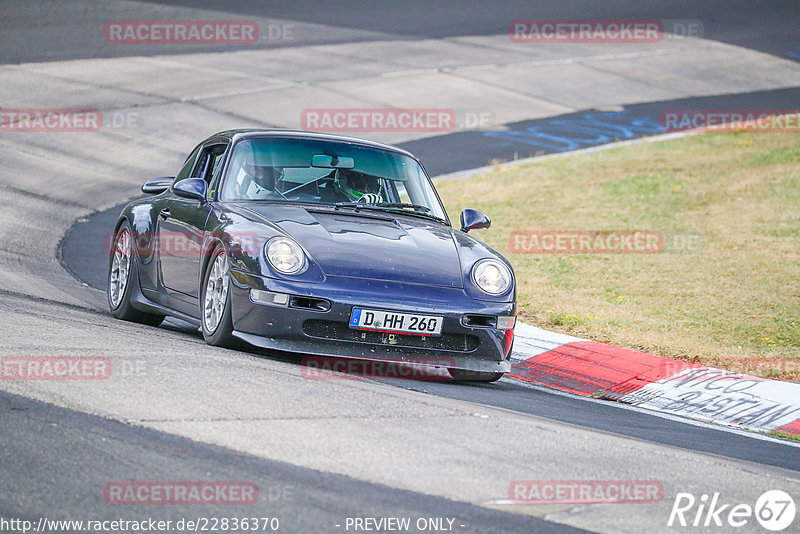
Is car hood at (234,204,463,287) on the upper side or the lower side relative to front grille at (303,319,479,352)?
upper

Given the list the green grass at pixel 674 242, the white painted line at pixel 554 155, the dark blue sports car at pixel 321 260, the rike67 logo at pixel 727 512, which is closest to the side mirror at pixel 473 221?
the dark blue sports car at pixel 321 260

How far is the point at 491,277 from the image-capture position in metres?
7.48

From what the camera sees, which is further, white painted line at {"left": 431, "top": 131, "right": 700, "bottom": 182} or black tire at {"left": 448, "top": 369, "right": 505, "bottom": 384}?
white painted line at {"left": 431, "top": 131, "right": 700, "bottom": 182}

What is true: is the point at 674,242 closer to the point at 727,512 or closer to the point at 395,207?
the point at 395,207

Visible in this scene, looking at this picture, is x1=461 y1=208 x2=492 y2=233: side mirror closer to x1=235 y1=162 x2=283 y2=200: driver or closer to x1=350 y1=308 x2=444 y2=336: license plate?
x1=235 y1=162 x2=283 y2=200: driver

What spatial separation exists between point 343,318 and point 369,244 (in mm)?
623

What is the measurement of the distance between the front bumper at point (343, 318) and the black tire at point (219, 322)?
0.26ft

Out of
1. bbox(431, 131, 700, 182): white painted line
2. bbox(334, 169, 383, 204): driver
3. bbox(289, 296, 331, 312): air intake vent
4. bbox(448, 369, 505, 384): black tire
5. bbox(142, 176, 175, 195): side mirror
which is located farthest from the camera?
bbox(431, 131, 700, 182): white painted line

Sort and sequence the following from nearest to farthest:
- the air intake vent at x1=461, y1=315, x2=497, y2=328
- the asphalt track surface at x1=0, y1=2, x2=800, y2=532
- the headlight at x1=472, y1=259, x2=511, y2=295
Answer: the asphalt track surface at x1=0, y1=2, x2=800, y2=532 → the air intake vent at x1=461, y1=315, x2=497, y2=328 → the headlight at x1=472, y1=259, x2=511, y2=295

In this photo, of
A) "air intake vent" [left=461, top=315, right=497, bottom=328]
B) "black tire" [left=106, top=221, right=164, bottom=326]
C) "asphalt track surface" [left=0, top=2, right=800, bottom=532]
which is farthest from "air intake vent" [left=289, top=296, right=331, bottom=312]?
"black tire" [left=106, top=221, right=164, bottom=326]

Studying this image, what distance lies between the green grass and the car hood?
2.53m

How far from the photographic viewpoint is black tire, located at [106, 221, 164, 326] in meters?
9.01

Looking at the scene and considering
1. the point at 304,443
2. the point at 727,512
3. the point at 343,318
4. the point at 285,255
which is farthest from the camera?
the point at 285,255

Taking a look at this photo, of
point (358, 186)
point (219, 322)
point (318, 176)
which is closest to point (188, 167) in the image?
point (318, 176)
